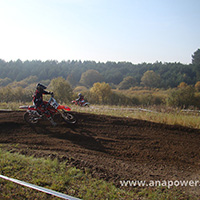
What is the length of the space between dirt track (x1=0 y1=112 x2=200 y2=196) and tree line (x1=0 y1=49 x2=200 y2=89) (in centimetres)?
9125

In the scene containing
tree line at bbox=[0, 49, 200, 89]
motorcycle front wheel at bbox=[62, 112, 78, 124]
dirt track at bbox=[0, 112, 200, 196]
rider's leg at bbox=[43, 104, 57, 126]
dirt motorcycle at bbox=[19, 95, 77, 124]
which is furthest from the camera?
tree line at bbox=[0, 49, 200, 89]

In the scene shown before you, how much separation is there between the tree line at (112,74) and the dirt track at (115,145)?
299ft

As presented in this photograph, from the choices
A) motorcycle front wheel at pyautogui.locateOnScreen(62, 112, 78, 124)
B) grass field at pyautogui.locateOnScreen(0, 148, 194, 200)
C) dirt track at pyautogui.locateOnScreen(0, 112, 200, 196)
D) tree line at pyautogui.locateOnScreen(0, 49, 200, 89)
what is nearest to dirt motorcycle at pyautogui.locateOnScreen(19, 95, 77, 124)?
motorcycle front wheel at pyautogui.locateOnScreen(62, 112, 78, 124)

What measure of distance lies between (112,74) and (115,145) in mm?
125241

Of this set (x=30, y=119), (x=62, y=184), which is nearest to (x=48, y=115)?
(x=30, y=119)

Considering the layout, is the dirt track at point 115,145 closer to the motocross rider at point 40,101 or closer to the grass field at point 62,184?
the grass field at point 62,184

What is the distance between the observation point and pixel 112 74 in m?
131

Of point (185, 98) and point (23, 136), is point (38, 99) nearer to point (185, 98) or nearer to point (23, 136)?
point (23, 136)

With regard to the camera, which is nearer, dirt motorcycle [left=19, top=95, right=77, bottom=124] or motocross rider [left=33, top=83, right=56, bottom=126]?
motocross rider [left=33, top=83, right=56, bottom=126]

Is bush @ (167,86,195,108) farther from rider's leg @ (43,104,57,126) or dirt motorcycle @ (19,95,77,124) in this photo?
rider's leg @ (43,104,57,126)

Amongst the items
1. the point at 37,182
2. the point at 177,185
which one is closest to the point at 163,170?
the point at 177,185

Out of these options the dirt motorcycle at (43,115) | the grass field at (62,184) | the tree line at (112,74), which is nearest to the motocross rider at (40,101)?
the dirt motorcycle at (43,115)

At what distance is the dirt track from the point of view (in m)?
5.59

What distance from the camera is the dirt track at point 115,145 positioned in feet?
18.3
